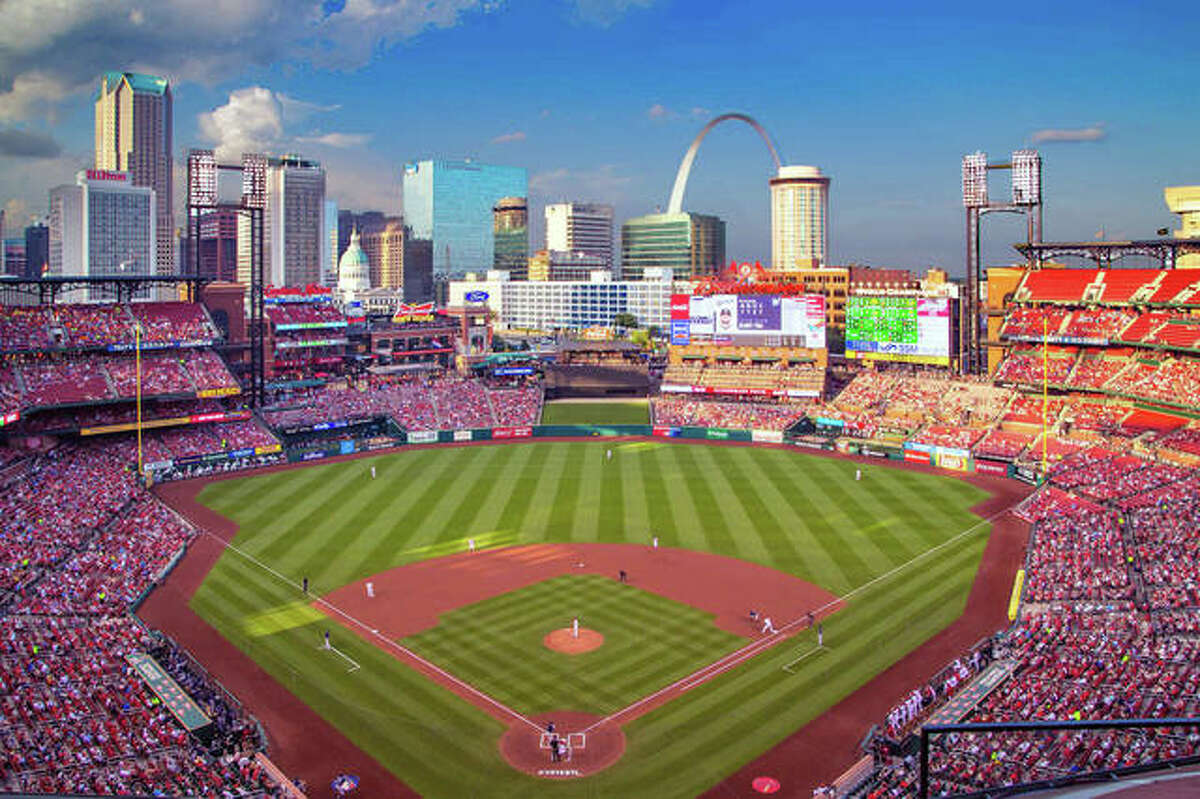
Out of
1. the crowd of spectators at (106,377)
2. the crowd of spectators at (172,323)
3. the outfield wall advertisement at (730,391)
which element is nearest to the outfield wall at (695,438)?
the outfield wall advertisement at (730,391)

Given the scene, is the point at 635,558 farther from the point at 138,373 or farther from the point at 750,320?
the point at 750,320

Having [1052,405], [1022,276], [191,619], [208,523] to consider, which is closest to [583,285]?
[1022,276]

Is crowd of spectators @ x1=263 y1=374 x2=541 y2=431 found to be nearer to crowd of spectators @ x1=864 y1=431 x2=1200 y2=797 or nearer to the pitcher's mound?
the pitcher's mound

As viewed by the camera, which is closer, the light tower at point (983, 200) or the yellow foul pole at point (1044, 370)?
the yellow foul pole at point (1044, 370)

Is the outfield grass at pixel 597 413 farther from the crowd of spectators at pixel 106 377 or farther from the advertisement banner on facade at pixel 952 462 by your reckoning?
the crowd of spectators at pixel 106 377

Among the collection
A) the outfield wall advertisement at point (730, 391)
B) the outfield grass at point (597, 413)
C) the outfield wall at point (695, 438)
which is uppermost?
the outfield wall advertisement at point (730, 391)

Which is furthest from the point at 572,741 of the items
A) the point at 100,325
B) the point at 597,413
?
the point at 597,413

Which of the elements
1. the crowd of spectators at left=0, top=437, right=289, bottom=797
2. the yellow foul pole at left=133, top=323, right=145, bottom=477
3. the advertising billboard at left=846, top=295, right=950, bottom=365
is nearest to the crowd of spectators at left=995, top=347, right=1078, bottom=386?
the advertising billboard at left=846, top=295, right=950, bottom=365
